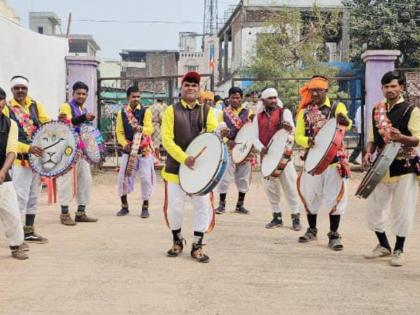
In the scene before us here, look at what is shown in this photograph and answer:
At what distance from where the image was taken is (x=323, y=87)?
6.70m

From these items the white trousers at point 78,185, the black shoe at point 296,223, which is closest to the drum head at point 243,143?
the black shoe at point 296,223

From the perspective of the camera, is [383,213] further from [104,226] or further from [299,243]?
[104,226]

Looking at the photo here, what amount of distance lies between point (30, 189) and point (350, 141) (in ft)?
30.9

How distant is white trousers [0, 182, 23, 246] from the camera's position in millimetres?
5914

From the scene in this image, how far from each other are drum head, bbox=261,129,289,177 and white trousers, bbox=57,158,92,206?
95.4 inches

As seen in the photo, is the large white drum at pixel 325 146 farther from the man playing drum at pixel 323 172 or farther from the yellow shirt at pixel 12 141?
the yellow shirt at pixel 12 141

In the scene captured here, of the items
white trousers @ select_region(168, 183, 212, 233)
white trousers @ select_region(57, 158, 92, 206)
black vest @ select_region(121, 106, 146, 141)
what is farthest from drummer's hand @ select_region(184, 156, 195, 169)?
black vest @ select_region(121, 106, 146, 141)

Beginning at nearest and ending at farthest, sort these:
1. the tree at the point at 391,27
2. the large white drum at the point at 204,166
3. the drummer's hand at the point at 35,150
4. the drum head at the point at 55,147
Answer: the large white drum at the point at 204,166 → the drummer's hand at the point at 35,150 → the drum head at the point at 55,147 → the tree at the point at 391,27

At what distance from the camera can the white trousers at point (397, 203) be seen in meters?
5.83

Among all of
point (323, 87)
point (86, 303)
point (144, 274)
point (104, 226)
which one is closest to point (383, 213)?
point (323, 87)

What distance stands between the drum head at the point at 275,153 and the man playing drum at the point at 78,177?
2.39m

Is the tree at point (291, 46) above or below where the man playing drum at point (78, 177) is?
above

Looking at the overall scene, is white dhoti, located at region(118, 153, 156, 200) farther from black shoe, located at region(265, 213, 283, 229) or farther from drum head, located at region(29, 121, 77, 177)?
black shoe, located at region(265, 213, 283, 229)

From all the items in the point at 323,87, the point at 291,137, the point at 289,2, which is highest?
the point at 289,2
